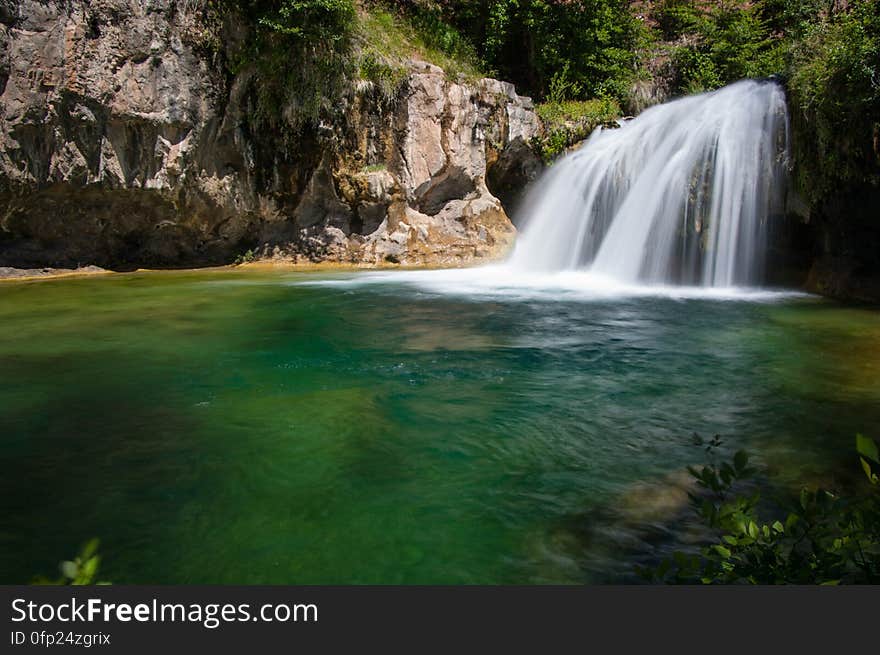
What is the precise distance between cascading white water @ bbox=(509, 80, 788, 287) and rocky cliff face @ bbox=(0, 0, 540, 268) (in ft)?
9.74

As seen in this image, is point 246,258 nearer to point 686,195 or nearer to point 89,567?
point 686,195

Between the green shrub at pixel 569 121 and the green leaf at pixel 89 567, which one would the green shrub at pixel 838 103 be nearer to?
the green shrub at pixel 569 121

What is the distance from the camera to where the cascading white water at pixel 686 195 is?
1039cm

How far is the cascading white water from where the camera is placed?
34.1 ft

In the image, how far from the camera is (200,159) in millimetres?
14031

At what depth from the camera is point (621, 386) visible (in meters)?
4.82

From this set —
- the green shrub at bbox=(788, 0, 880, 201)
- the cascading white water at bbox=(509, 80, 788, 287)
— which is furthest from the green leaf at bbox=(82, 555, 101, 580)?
the cascading white water at bbox=(509, 80, 788, 287)

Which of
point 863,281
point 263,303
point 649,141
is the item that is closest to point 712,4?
point 649,141

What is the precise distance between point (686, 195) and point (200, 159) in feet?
33.3

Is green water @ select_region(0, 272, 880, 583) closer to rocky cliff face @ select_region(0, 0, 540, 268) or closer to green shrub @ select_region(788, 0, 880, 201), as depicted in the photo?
green shrub @ select_region(788, 0, 880, 201)

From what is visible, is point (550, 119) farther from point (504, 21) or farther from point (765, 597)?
point (765, 597)

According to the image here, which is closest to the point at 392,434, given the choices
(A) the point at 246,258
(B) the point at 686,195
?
(B) the point at 686,195

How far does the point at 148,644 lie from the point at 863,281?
10.3 metres

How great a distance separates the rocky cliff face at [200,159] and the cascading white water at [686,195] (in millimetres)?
2969
